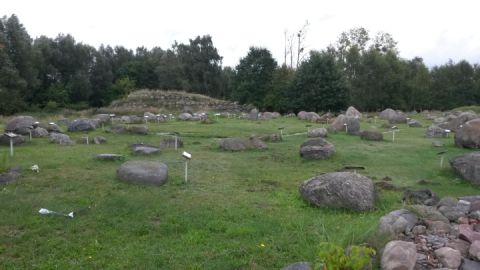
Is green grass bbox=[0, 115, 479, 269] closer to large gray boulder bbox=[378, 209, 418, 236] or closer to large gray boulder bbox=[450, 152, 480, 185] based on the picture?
large gray boulder bbox=[378, 209, 418, 236]

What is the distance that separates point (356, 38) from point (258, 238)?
204 ft

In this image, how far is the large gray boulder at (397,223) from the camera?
6.17 metres

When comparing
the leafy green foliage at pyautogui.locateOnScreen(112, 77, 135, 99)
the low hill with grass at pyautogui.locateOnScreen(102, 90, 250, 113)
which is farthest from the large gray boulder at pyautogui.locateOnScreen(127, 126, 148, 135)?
the leafy green foliage at pyautogui.locateOnScreen(112, 77, 135, 99)

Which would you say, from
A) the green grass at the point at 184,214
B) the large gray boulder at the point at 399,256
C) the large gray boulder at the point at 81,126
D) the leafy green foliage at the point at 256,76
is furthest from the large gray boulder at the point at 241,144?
the leafy green foliage at the point at 256,76

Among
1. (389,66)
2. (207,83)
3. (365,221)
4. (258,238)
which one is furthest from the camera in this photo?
(207,83)

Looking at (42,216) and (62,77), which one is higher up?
(62,77)

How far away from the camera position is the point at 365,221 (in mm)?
7574

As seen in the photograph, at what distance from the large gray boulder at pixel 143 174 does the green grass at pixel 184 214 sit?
29 centimetres

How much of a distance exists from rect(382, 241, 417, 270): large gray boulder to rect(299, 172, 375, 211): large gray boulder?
9.71 feet

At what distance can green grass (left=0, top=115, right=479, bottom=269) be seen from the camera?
6234 mm

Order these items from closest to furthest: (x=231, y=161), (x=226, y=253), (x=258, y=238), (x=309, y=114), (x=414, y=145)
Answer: (x=226, y=253) → (x=258, y=238) → (x=231, y=161) → (x=414, y=145) → (x=309, y=114)

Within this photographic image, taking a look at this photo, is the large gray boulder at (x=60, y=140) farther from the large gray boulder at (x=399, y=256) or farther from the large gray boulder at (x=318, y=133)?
the large gray boulder at (x=399, y=256)

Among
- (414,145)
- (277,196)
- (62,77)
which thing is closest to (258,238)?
(277,196)

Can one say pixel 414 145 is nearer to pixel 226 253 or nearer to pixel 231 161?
pixel 231 161
